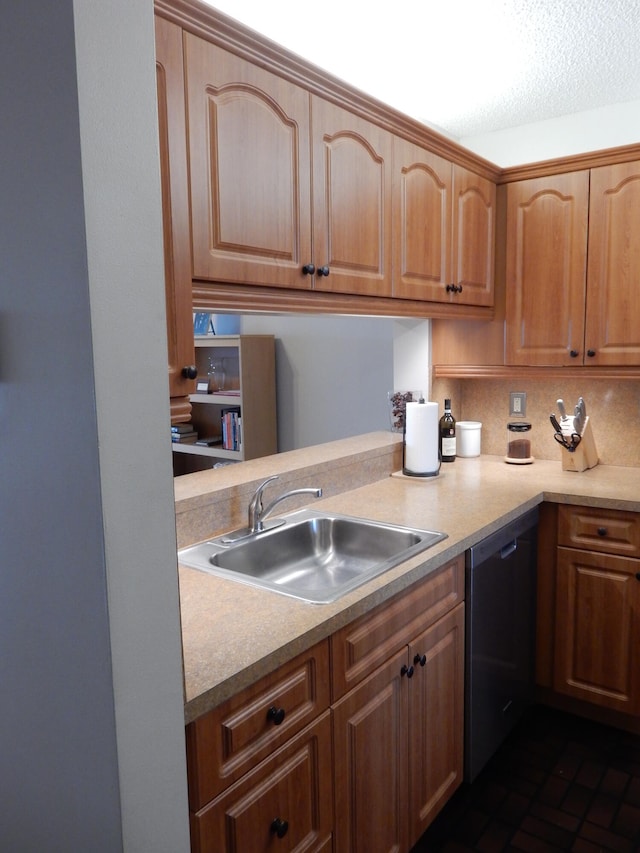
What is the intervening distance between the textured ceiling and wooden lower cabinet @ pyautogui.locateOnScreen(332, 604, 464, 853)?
1.85 metres

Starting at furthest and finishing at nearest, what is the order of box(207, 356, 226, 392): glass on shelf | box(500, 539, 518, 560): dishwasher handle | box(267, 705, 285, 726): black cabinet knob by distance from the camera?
box(207, 356, 226, 392): glass on shelf → box(500, 539, 518, 560): dishwasher handle → box(267, 705, 285, 726): black cabinet knob

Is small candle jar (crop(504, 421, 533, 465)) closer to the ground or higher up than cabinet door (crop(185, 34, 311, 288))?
closer to the ground

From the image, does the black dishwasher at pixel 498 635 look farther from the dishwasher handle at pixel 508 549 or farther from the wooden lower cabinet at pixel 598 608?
the wooden lower cabinet at pixel 598 608

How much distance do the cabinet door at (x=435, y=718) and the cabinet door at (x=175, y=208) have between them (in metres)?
0.94

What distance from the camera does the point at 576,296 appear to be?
2.61m

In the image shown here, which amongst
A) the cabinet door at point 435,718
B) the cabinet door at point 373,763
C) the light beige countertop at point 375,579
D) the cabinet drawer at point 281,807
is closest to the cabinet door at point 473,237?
the light beige countertop at point 375,579

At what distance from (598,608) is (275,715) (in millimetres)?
1583

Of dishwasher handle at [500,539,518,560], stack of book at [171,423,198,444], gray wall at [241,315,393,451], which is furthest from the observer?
stack of book at [171,423,198,444]

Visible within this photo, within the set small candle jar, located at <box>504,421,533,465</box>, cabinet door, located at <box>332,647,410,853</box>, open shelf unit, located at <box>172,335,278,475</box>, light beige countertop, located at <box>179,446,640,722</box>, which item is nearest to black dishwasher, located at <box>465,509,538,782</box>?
light beige countertop, located at <box>179,446,640,722</box>

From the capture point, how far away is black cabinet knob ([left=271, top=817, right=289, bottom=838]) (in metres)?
1.25

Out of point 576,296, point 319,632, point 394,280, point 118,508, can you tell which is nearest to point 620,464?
point 576,296

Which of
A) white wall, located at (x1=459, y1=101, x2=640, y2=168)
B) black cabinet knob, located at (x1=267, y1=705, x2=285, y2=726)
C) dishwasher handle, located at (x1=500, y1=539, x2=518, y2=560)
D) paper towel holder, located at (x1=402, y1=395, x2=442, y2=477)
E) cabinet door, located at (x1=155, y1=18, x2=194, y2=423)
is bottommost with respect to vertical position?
black cabinet knob, located at (x1=267, y1=705, x2=285, y2=726)

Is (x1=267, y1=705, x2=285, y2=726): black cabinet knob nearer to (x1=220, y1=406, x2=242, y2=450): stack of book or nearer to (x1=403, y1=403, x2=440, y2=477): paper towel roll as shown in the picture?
(x1=403, y1=403, x2=440, y2=477): paper towel roll

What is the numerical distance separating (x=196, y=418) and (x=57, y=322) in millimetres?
3621
